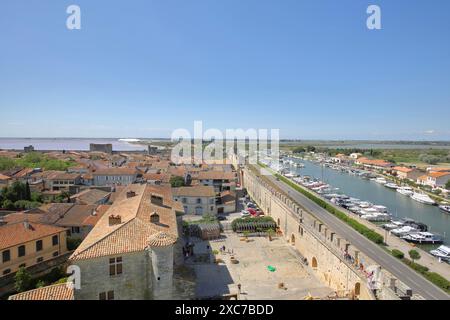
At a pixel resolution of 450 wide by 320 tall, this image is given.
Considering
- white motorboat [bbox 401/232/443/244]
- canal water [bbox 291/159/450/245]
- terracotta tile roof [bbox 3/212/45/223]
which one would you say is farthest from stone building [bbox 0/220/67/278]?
canal water [bbox 291/159/450/245]

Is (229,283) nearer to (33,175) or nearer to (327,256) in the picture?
(327,256)

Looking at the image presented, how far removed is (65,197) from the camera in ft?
115

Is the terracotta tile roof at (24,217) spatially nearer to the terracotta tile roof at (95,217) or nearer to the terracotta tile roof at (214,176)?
the terracotta tile roof at (95,217)

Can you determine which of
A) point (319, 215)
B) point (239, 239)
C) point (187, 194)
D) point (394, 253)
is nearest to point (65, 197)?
point (187, 194)

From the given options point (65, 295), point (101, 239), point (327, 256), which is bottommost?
point (327, 256)

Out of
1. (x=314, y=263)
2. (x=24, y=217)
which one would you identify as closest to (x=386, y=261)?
(x=314, y=263)

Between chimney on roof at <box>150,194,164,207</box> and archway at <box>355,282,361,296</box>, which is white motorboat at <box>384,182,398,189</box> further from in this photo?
chimney on roof at <box>150,194,164,207</box>

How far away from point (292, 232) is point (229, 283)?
873 cm

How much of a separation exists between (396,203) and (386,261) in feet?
94.9

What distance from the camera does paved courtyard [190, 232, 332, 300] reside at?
57.1 feet

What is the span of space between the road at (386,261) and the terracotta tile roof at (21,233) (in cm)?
2011

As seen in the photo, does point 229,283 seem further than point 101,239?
Yes

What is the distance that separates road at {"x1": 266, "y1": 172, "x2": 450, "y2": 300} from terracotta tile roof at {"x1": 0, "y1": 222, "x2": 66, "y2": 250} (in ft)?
66.0
